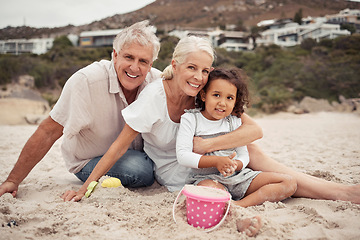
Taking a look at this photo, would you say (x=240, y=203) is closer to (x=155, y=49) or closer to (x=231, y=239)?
(x=231, y=239)

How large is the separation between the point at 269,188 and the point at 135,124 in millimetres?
1235

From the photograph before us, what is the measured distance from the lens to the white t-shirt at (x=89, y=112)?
110 inches

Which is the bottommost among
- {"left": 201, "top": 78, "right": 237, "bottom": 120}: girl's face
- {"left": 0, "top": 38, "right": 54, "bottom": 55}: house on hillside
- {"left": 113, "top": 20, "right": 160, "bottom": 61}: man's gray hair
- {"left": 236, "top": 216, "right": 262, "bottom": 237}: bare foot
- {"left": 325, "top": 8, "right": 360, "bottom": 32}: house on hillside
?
{"left": 236, "top": 216, "right": 262, "bottom": 237}: bare foot

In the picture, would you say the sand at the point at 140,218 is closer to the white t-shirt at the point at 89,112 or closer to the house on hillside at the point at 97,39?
the white t-shirt at the point at 89,112

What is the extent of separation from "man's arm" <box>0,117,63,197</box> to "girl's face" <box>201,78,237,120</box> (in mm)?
1465

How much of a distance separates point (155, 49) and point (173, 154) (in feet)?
3.33

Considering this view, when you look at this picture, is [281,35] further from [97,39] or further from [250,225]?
[250,225]

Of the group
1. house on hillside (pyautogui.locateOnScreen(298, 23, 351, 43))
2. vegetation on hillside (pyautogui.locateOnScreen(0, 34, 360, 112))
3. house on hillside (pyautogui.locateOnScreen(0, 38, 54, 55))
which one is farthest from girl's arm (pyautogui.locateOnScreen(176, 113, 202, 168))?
house on hillside (pyautogui.locateOnScreen(298, 23, 351, 43))

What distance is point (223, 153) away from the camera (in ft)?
8.82

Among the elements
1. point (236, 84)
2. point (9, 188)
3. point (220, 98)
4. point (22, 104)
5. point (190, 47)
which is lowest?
point (22, 104)

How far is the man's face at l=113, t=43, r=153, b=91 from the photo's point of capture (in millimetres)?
2764

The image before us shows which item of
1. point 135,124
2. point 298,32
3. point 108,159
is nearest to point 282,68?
point 298,32

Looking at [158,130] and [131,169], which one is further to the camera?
[131,169]

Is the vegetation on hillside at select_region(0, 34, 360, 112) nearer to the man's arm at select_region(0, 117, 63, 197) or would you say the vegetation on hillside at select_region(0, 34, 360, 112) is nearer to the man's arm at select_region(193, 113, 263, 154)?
the man's arm at select_region(193, 113, 263, 154)
